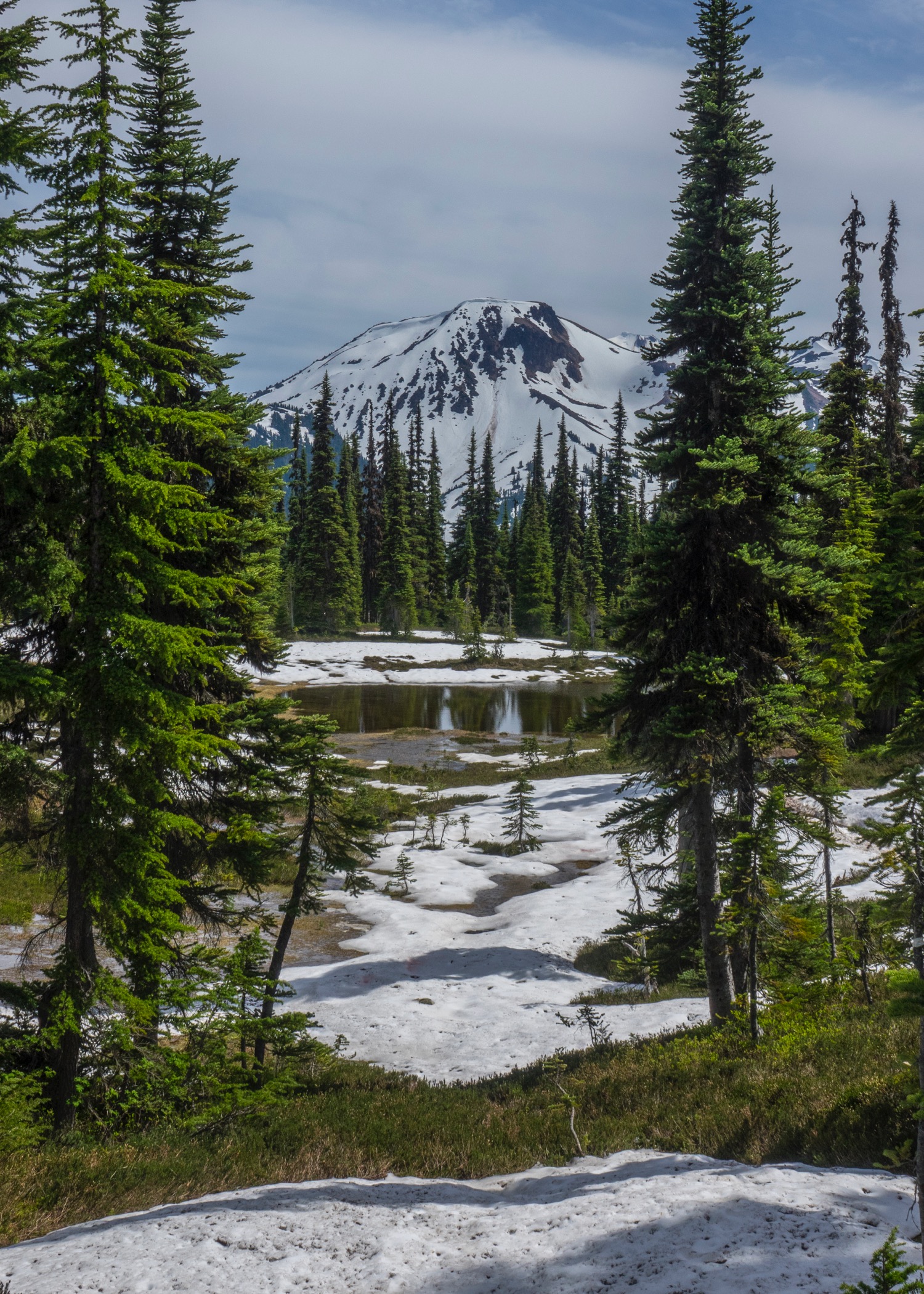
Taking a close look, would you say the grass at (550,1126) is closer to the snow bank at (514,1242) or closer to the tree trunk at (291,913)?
the snow bank at (514,1242)

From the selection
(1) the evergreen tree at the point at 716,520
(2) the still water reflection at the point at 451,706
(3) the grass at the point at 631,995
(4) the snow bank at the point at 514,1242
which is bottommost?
(3) the grass at the point at 631,995

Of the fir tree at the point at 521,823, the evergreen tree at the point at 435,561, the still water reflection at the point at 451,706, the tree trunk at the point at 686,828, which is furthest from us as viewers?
the evergreen tree at the point at 435,561

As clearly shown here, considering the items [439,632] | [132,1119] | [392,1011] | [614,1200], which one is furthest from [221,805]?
[439,632]

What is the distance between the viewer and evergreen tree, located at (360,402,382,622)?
87.3m

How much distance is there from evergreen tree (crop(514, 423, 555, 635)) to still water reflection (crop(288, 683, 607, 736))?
26.9m

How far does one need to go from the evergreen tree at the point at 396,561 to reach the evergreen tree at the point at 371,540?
1.42 meters

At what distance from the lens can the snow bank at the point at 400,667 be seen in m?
63.0

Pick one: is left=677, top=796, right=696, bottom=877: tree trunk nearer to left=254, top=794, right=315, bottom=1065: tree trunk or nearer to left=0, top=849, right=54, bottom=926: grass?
left=254, top=794, right=315, bottom=1065: tree trunk

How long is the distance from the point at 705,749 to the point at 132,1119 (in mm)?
9284

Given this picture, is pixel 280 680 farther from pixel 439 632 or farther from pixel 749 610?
pixel 749 610

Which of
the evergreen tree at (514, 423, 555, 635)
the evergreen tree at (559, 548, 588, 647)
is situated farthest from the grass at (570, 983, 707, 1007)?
the evergreen tree at (514, 423, 555, 635)

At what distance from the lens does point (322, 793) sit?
12.7 meters

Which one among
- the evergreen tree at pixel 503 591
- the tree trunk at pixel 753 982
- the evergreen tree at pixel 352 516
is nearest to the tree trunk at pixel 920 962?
the tree trunk at pixel 753 982

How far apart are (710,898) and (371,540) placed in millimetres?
78096
